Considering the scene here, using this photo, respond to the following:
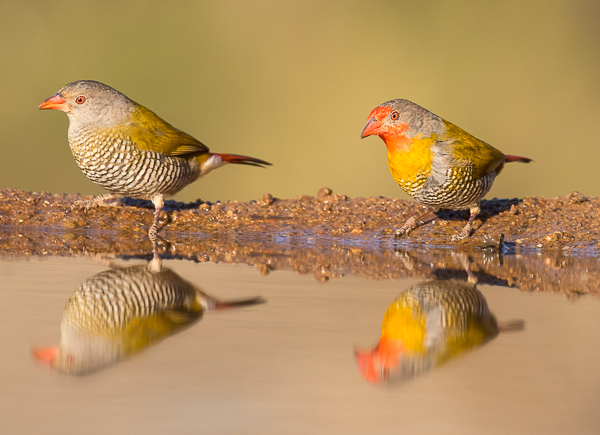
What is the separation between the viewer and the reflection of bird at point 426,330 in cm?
223

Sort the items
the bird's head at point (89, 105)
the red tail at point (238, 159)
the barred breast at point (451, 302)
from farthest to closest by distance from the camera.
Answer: the red tail at point (238, 159) → the bird's head at point (89, 105) → the barred breast at point (451, 302)

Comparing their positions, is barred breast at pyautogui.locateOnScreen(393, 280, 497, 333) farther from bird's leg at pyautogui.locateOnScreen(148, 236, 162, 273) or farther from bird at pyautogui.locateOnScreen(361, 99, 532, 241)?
bird at pyautogui.locateOnScreen(361, 99, 532, 241)

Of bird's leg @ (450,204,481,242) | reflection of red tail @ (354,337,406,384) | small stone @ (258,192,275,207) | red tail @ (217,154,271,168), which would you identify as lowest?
reflection of red tail @ (354,337,406,384)

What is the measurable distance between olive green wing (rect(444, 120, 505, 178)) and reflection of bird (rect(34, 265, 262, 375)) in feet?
8.45

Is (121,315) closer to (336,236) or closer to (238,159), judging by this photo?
(336,236)

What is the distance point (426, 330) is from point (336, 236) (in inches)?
106

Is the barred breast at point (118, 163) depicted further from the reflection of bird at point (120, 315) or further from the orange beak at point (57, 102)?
the reflection of bird at point (120, 315)

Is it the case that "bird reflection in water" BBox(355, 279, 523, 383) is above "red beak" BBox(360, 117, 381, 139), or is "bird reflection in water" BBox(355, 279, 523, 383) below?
below

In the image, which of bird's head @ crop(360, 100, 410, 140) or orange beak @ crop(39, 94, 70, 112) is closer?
bird's head @ crop(360, 100, 410, 140)

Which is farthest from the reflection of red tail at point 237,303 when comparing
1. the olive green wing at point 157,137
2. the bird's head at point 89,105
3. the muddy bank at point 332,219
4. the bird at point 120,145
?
the bird's head at point 89,105

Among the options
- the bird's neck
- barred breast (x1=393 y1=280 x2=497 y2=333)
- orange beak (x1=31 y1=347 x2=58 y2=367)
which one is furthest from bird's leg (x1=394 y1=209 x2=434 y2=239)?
orange beak (x1=31 y1=347 x2=58 y2=367)

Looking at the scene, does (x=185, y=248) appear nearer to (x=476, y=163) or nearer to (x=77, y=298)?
(x=77, y=298)

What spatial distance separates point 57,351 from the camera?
7.33 ft

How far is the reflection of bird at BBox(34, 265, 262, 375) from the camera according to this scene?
87.3 inches
